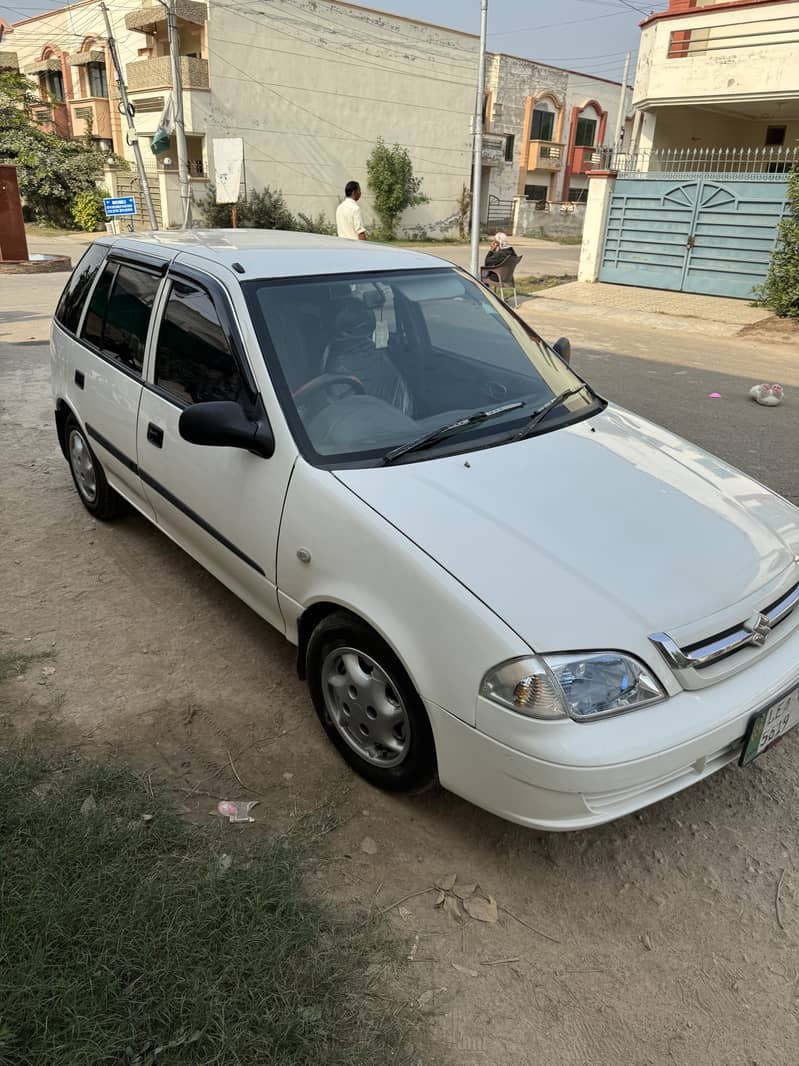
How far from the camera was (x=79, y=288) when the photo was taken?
4.55m

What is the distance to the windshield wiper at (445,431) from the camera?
2.78 m

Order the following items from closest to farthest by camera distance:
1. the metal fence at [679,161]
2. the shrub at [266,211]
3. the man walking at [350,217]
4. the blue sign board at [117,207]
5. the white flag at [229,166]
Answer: the man walking at [350,217], the blue sign board at [117,207], the metal fence at [679,161], the white flag at [229,166], the shrub at [266,211]

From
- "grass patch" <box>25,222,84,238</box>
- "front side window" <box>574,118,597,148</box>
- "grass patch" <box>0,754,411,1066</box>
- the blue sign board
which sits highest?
"front side window" <box>574,118,597,148</box>

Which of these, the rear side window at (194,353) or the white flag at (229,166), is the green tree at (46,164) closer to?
the white flag at (229,166)

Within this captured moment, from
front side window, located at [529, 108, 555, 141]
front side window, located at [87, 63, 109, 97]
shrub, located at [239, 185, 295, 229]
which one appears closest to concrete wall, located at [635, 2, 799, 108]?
shrub, located at [239, 185, 295, 229]

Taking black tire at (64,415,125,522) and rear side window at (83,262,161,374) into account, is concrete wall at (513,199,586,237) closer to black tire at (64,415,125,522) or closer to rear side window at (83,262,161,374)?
black tire at (64,415,125,522)

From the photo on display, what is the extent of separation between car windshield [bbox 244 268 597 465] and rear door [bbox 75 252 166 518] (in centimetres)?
90

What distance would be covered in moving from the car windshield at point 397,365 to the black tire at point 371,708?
0.61m

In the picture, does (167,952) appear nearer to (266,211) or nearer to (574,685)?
(574,685)

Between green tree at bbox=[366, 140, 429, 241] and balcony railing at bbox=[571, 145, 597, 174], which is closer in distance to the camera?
green tree at bbox=[366, 140, 429, 241]

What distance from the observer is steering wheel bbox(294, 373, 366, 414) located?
2.92 metres

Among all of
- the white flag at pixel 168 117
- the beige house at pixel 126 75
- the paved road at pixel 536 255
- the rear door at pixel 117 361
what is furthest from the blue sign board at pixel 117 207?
the white flag at pixel 168 117

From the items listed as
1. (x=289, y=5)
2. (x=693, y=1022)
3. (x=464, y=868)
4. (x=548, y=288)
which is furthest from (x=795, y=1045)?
(x=289, y=5)

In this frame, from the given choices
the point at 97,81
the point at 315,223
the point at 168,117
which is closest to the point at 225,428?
the point at 168,117
